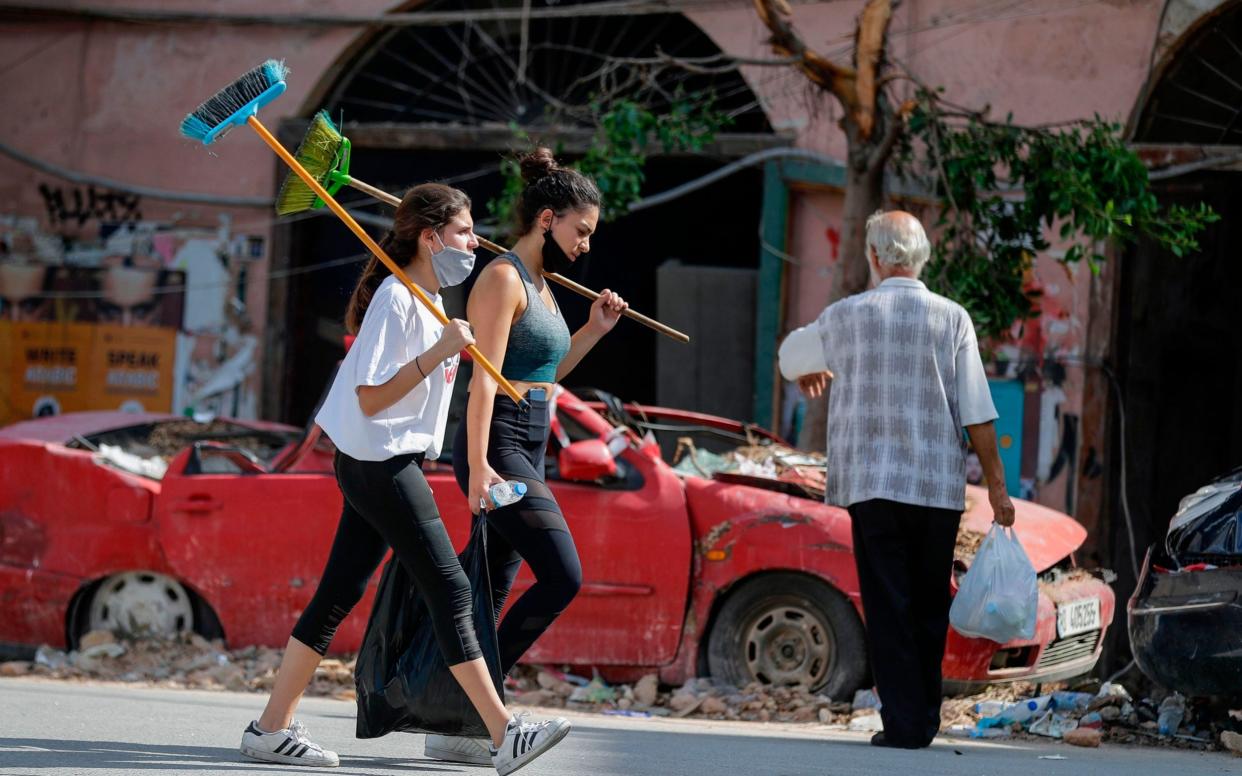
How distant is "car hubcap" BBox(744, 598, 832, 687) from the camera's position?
23.5 feet

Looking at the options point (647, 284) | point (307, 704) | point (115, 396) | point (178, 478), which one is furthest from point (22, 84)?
point (307, 704)

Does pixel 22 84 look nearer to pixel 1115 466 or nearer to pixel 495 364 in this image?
pixel 1115 466

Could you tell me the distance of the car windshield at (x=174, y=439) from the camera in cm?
885

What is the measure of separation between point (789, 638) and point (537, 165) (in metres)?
3.05

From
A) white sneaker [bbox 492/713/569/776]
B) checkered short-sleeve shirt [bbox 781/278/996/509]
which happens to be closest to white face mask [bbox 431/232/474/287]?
white sneaker [bbox 492/713/569/776]

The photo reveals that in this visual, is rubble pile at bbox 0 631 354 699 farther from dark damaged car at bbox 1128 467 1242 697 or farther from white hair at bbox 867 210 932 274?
dark damaged car at bbox 1128 467 1242 697

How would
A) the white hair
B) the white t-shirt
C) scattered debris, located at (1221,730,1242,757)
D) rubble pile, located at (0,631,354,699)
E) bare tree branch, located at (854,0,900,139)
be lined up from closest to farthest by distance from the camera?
the white t-shirt → the white hair → scattered debris, located at (1221,730,1242,757) → rubble pile, located at (0,631,354,699) → bare tree branch, located at (854,0,900,139)

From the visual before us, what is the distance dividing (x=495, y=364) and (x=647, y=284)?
815 cm

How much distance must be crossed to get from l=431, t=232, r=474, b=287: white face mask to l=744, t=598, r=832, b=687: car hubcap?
3110 mm

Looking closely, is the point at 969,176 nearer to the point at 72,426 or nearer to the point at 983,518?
the point at 983,518

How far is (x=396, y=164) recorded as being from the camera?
43.5 ft

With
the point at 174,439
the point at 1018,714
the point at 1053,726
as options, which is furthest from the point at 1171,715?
the point at 174,439

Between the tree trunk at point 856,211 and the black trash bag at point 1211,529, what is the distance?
344 cm

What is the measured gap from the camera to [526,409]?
484cm
